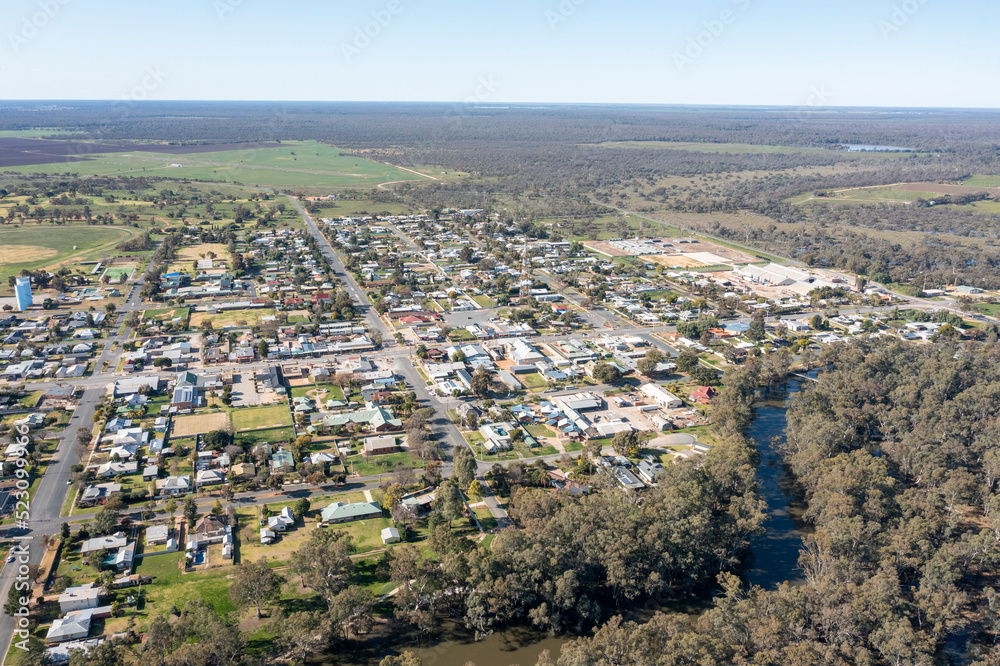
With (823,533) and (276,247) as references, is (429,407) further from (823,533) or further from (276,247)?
(276,247)

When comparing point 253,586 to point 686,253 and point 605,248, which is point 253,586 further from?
point 686,253

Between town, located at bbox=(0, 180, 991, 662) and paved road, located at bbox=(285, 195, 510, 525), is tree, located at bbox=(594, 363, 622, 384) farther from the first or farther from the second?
paved road, located at bbox=(285, 195, 510, 525)

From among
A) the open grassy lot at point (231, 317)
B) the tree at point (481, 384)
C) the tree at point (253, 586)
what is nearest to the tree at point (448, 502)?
the tree at point (253, 586)

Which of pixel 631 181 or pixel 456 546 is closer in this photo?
pixel 456 546

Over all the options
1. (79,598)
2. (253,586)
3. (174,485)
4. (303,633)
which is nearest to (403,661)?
(303,633)

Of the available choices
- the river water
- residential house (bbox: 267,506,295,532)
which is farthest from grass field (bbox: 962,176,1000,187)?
residential house (bbox: 267,506,295,532)

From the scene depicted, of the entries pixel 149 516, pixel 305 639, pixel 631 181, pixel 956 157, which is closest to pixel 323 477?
pixel 149 516

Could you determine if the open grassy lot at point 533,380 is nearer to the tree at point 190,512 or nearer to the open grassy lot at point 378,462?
the open grassy lot at point 378,462
